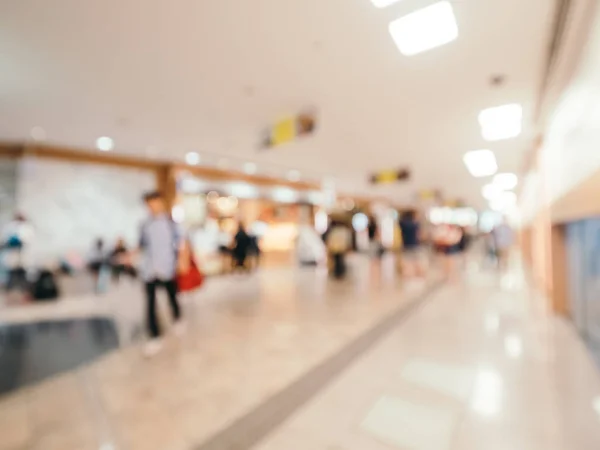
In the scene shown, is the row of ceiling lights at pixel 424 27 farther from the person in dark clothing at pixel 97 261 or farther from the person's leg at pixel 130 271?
the person in dark clothing at pixel 97 261

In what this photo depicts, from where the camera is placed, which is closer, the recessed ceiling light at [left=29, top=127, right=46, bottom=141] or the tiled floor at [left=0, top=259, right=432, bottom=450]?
the tiled floor at [left=0, top=259, right=432, bottom=450]

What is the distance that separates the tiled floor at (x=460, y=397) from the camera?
181 centimetres

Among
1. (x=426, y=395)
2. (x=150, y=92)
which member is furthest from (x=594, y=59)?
(x=150, y=92)

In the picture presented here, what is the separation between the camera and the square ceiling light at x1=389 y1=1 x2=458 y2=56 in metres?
2.99

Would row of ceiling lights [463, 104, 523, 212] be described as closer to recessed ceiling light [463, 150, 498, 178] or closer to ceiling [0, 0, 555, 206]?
recessed ceiling light [463, 150, 498, 178]

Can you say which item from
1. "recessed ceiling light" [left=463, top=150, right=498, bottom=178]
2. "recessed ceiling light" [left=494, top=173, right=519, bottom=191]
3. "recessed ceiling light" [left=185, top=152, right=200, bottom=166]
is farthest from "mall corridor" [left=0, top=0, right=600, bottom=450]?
"recessed ceiling light" [left=494, top=173, right=519, bottom=191]

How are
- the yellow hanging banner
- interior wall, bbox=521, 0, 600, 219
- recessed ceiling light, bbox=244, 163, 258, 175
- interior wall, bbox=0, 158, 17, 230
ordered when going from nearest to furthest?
interior wall, bbox=521, 0, 600, 219
the yellow hanging banner
interior wall, bbox=0, 158, 17, 230
recessed ceiling light, bbox=244, 163, 258, 175

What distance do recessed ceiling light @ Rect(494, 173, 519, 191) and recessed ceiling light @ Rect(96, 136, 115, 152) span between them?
41.1 ft

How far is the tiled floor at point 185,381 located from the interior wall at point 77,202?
189 inches

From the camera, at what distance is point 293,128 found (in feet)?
18.9

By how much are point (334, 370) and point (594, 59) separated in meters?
3.39

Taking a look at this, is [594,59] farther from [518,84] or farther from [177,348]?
[177,348]

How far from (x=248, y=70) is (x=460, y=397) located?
413 centimetres

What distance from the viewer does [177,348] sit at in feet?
11.0
